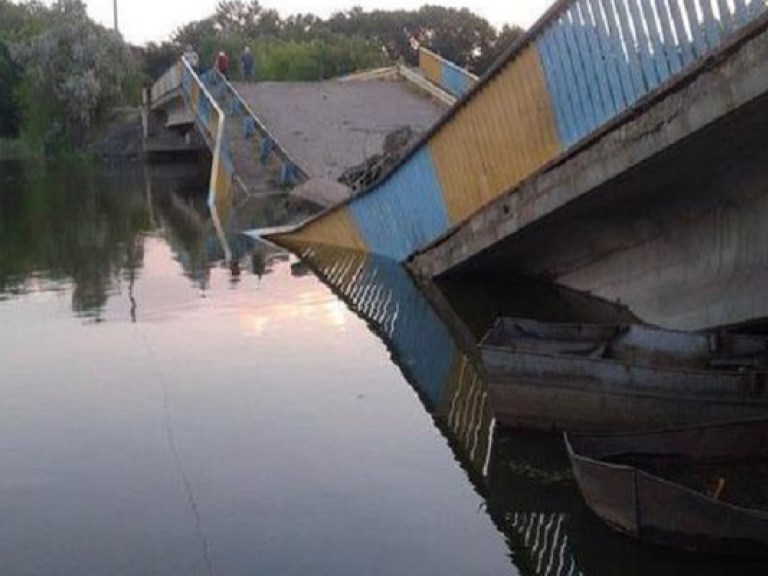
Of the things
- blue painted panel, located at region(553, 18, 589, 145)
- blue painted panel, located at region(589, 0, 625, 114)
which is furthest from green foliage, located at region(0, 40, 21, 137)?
blue painted panel, located at region(589, 0, 625, 114)

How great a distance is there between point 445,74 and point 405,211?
20383mm

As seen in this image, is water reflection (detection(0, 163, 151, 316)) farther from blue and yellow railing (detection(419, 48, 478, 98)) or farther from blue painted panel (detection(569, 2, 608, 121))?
blue and yellow railing (detection(419, 48, 478, 98))

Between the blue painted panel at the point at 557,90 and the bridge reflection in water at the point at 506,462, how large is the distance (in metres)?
2.23

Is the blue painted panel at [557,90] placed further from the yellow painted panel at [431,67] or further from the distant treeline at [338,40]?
the distant treeline at [338,40]

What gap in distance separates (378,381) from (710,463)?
369 centimetres

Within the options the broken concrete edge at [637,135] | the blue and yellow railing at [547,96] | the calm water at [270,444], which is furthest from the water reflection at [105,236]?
the broken concrete edge at [637,135]

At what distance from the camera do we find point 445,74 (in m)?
33.7

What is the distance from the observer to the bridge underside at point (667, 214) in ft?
25.9

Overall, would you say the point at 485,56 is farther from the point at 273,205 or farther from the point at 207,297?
the point at 207,297

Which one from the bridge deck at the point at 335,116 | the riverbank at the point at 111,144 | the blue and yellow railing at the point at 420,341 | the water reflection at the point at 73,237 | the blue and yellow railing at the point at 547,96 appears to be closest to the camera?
the blue and yellow railing at the point at 547,96

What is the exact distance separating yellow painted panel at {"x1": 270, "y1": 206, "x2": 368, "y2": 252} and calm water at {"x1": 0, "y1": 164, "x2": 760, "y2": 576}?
1.75 m

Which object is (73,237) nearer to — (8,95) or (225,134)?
(225,134)

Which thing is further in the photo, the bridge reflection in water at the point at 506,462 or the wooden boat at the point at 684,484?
the bridge reflection in water at the point at 506,462

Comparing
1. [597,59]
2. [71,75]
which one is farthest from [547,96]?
[71,75]
